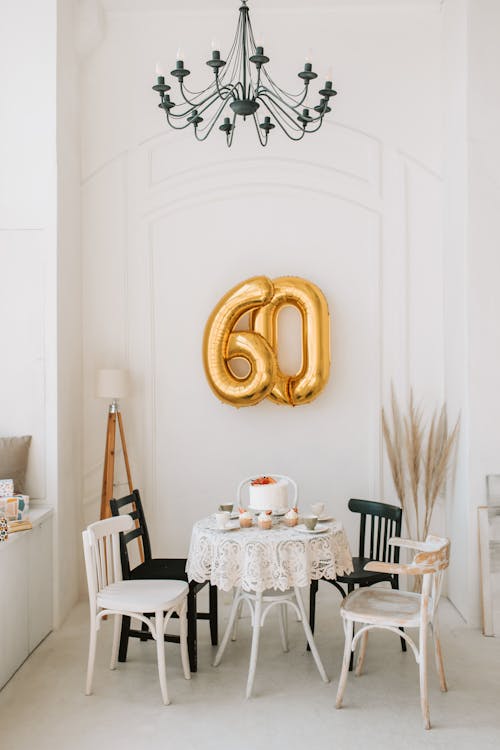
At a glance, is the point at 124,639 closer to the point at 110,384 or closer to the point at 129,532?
the point at 129,532

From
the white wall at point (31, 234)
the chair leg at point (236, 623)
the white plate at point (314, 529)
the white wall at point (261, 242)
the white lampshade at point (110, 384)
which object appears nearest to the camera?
the white plate at point (314, 529)

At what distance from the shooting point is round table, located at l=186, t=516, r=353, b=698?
3445mm

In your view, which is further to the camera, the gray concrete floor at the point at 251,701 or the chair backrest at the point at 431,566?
the chair backrest at the point at 431,566

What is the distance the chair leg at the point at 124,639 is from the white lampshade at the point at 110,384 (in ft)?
4.66

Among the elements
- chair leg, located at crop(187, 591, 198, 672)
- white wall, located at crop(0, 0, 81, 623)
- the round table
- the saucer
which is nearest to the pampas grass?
the saucer

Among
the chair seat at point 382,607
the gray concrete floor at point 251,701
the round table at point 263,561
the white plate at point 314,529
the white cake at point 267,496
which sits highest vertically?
the white cake at point 267,496

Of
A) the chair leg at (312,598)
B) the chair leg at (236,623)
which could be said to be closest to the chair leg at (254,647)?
the chair leg at (312,598)

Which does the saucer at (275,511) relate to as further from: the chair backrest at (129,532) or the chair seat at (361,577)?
the chair backrest at (129,532)

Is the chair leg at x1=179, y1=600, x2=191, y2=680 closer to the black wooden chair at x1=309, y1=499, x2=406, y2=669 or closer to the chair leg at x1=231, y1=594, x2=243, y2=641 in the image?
the chair leg at x1=231, y1=594, x2=243, y2=641

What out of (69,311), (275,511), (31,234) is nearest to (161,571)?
(275,511)

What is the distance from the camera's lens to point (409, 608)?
3359 millimetres

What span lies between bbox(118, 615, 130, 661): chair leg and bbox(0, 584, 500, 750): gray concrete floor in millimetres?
75

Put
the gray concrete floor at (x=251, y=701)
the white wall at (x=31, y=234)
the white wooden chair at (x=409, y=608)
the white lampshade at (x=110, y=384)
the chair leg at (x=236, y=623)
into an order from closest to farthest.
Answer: the gray concrete floor at (x=251, y=701), the white wooden chair at (x=409, y=608), the chair leg at (x=236, y=623), the white wall at (x=31, y=234), the white lampshade at (x=110, y=384)

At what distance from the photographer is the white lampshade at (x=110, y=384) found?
183 inches
